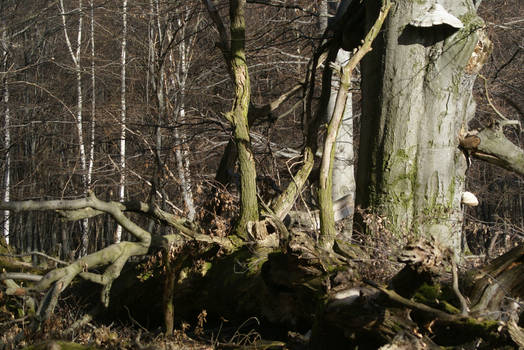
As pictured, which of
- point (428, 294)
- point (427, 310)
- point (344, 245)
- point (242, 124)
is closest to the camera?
point (427, 310)

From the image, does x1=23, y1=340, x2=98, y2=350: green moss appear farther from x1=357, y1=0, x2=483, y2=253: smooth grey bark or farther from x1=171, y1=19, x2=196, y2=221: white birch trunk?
x1=171, y1=19, x2=196, y2=221: white birch trunk

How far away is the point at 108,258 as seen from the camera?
535 centimetres

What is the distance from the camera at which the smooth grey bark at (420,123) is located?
18.3 feet

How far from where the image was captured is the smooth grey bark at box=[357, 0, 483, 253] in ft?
18.3

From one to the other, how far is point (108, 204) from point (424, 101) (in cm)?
328

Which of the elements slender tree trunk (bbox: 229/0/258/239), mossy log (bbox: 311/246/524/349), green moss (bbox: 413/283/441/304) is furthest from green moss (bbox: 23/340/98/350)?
green moss (bbox: 413/283/441/304)

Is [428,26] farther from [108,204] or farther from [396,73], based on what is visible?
[108,204]

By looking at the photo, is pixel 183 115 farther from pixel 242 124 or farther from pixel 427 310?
pixel 427 310

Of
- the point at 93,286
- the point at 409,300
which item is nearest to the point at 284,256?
the point at 409,300

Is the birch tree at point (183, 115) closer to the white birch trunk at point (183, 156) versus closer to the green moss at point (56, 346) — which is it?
the white birch trunk at point (183, 156)

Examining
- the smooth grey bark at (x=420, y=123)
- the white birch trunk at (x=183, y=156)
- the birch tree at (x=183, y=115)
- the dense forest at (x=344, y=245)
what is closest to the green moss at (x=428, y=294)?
the dense forest at (x=344, y=245)

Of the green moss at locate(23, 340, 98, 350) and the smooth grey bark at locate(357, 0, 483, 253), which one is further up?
the smooth grey bark at locate(357, 0, 483, 253)

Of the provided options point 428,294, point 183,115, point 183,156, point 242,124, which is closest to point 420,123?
point 242,124

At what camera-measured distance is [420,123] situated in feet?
18.5
